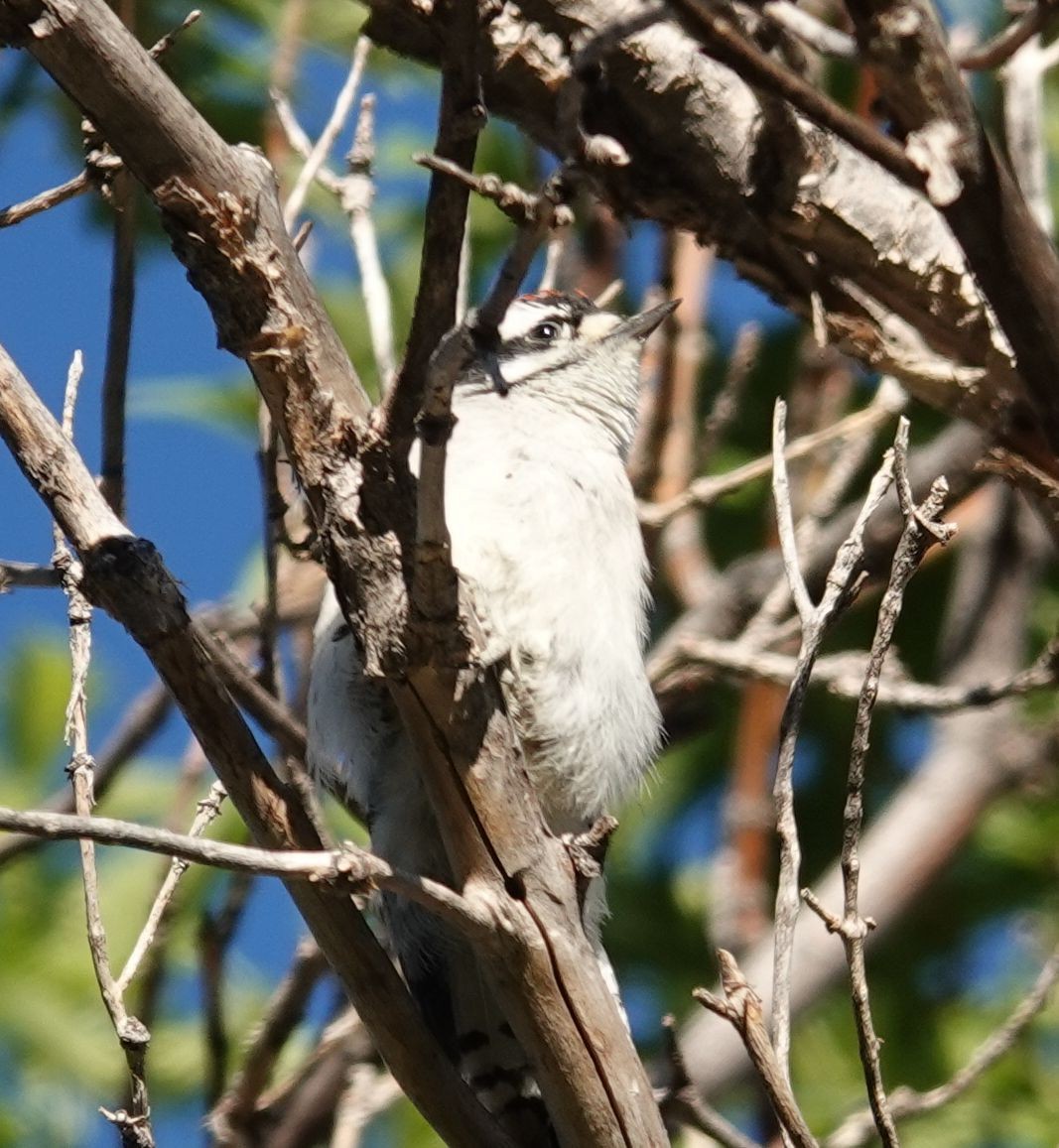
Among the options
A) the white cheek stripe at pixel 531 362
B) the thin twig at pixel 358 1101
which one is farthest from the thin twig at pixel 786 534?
the white cheek stripe at pixel 531 362

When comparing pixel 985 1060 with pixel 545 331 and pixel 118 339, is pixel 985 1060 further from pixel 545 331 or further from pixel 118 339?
pixel 545 331

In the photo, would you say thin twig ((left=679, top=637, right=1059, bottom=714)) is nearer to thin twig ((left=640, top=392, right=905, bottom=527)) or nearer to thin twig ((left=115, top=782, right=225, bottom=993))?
thin twig ((left=640, top=392, right=905, bottom=527))

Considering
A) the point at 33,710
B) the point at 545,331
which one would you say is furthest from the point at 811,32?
the point at 33,710

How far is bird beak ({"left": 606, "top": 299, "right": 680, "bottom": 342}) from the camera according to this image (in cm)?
486

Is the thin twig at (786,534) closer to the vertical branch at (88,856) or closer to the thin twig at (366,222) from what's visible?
the vertical branch at (88,856)

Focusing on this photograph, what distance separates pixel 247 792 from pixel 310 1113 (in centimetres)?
209

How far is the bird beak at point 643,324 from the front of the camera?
15.9 feet

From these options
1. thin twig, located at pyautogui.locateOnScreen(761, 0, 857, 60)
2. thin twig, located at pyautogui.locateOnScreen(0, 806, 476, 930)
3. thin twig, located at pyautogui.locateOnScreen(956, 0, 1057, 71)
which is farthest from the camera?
thin twig, located at pyautogui.locateOnScreen(956, 0, 1057, 71)

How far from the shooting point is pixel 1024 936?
598 cm

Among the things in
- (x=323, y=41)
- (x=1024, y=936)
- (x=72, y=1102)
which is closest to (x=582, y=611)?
(x=72, y=1102)

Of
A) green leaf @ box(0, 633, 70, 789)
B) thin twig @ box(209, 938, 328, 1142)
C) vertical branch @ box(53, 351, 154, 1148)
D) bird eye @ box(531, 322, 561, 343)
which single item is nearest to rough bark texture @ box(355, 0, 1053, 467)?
vertical branch @ box(53, 351, 154, 1148)

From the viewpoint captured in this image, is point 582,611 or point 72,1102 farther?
point 72,1102

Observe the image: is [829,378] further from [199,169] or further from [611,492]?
[199,169]

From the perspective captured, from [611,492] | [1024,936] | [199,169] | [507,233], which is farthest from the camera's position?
[507,233]
